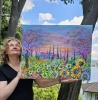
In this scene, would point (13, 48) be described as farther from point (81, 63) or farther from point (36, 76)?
point (81, 63)

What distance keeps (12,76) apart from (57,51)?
0.42m

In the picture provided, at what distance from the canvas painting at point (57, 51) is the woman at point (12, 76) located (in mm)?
64

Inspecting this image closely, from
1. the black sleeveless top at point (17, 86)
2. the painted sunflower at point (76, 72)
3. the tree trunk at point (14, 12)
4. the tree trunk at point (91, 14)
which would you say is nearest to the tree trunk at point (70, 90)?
the tree trunk at point (91, 14)

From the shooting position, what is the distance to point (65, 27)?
229 centimetres

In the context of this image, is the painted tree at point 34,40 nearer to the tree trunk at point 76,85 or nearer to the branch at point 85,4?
the tree trunk at point 76,85

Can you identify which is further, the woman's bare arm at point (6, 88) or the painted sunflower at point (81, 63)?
the painted sunflower at point (81, 63)

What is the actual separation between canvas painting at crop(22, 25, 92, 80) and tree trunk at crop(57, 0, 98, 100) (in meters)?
1.34

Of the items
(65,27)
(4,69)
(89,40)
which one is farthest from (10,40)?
(89,40)

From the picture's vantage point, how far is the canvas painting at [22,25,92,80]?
2.25m

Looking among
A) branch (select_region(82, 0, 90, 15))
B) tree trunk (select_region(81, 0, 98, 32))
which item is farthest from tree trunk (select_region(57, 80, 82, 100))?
branch (select_region(82, 0, 90, 15))

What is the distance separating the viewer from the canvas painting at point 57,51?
7.39ft

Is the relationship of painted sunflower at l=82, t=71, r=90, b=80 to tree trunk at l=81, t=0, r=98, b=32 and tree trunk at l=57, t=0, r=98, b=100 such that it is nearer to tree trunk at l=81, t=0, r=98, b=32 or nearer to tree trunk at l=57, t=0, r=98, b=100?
tree trunk at l=57, t=0, r=98, b=100

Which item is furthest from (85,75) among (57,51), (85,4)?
(85,4)

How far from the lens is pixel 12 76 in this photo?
2.13 m
